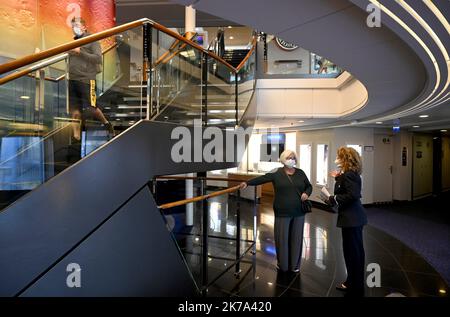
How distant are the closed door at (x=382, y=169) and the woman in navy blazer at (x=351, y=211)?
8158mm

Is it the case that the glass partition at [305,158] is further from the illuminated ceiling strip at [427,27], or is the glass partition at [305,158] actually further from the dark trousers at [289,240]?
the illuminated ceiling strip at [427,27]

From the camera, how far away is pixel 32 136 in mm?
2535

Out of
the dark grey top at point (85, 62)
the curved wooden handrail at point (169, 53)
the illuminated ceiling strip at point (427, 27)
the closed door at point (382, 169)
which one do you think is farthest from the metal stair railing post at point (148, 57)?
the closed door at point (382, 169)

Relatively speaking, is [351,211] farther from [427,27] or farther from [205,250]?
[427,27]

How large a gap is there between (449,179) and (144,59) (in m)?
17.3

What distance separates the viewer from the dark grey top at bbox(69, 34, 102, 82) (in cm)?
290

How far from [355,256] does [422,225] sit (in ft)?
18.0

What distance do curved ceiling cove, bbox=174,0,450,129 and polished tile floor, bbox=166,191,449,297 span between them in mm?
2902

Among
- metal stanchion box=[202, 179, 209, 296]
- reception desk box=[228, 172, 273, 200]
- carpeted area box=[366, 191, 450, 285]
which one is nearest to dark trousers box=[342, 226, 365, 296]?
carpeted area box=[366, 191, 450, 285]

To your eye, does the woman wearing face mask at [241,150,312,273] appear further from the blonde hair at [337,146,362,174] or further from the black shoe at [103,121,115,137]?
the black shoe at [103,121,115,137]

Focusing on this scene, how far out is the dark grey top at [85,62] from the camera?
114 inches

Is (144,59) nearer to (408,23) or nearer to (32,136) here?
(32,136)

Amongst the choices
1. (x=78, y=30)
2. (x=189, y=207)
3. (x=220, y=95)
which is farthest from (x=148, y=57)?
(x=189, y=207)

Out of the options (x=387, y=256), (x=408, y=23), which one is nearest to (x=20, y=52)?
(x=408, y=23)
